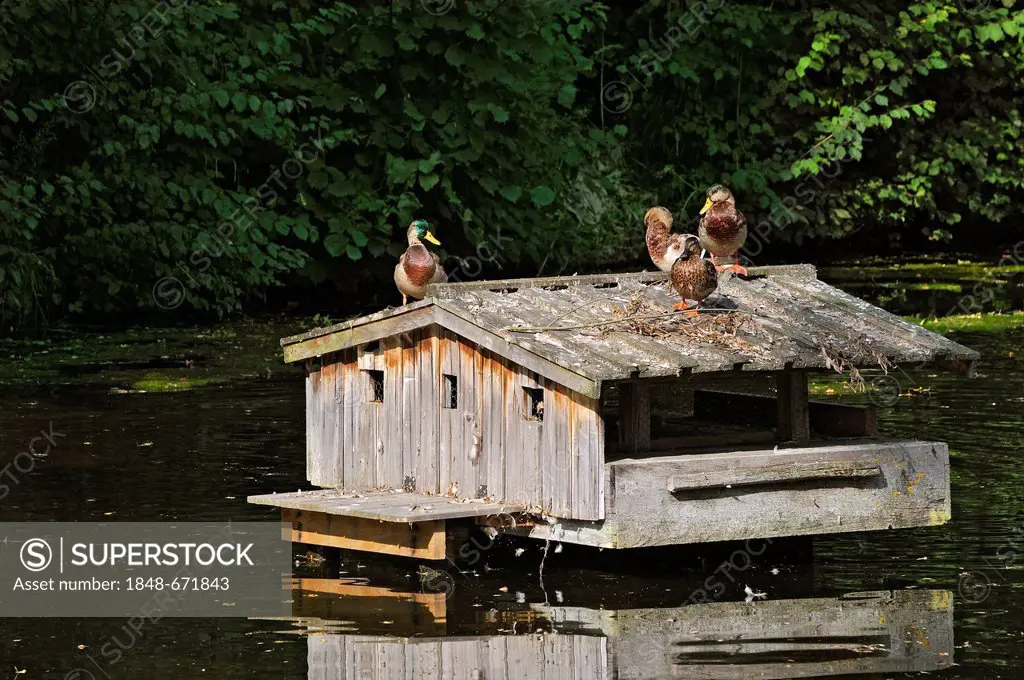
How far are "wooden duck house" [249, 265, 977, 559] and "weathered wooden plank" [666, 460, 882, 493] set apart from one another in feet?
0.04

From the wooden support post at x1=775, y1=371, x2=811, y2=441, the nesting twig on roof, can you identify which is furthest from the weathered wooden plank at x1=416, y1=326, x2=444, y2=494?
the nesting twig on roof

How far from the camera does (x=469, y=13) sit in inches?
1165

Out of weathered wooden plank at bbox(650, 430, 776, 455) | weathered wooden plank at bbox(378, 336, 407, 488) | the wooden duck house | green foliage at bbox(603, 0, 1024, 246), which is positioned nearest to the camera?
the wooden duck house

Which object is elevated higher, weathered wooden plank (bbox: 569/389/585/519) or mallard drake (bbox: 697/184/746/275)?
mallard drake (bbox: 697/184/746/275)

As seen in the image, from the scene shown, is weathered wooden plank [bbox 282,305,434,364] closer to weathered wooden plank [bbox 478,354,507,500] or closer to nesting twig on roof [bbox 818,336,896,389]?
weathered wooden plank [bbox 478,354,507,500]

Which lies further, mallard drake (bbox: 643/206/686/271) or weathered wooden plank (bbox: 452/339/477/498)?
mallard drake (bbox: 643/206/686/271)

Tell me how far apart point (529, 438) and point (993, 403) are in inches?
376

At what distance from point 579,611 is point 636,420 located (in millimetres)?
1597

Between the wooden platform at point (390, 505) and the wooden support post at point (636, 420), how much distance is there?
1027 mm

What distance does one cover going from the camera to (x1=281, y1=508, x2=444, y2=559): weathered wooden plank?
12.5 metres

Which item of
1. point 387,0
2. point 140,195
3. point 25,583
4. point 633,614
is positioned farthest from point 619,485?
point 387,0

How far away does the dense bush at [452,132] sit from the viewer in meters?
27.0

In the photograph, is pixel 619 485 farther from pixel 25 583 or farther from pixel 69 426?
pixel 69 426

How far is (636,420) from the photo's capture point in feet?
42.7
